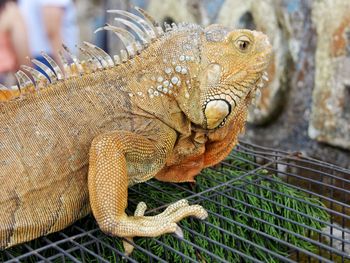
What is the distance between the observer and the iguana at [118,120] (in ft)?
8.30

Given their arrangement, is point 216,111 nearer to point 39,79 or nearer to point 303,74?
point 39,79

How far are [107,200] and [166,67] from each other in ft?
2.19

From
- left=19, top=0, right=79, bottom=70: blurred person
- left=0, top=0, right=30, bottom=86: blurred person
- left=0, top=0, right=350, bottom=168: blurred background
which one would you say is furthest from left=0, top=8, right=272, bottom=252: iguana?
left=19, top=0, right=79, bottom=70: blurred person

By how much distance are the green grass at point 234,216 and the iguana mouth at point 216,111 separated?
37cm

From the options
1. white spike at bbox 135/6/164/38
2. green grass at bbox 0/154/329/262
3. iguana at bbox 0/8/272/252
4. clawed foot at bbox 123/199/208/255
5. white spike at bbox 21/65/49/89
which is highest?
white spike at bbox 135/6/164/38

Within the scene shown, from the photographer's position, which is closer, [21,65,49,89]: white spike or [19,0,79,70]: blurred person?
[21,65,49,89]: white spike

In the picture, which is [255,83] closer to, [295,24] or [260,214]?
[260,214]

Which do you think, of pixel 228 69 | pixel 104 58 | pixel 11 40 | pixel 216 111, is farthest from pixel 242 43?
pixel 11 40

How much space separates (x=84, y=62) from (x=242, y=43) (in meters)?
0.71

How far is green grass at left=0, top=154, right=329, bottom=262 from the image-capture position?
2.79m

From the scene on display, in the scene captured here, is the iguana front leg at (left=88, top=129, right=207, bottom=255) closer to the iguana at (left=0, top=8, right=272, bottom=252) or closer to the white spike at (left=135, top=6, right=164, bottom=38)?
the iguana at (left=0, top=8, right=272, bottom=252)

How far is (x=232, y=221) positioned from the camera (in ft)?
8.29

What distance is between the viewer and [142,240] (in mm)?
2768

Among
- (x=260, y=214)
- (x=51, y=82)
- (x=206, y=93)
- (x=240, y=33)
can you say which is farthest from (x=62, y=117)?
(x=260, y=214)
